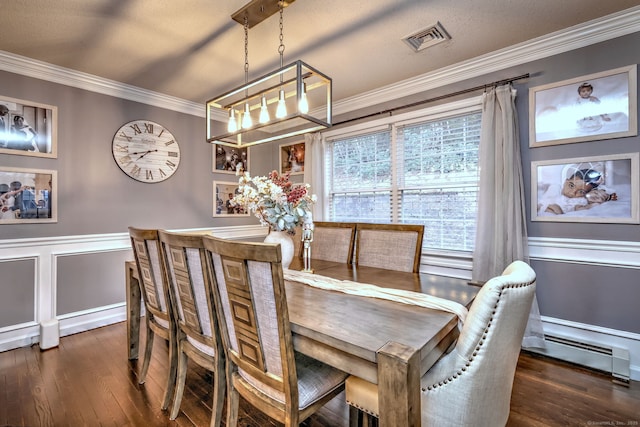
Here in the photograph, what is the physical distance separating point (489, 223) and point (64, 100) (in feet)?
13.3

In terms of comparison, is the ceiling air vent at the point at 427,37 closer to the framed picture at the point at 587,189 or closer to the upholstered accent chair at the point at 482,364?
the framed picture at the point at 587,189

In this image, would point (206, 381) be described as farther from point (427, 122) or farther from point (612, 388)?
point (427, 122)

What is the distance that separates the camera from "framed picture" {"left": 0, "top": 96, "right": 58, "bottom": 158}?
8.01 feet

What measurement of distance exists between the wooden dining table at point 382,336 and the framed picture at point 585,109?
157cm

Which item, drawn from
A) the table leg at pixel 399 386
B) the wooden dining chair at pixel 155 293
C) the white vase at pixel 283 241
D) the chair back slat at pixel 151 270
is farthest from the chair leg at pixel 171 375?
the table leg at pixel 399 386

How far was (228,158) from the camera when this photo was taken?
399 centimetres

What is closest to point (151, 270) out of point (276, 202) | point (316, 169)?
point (276, 202)

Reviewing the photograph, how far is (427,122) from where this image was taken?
2.95m

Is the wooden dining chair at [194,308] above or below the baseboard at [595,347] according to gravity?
above

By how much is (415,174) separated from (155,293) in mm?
2577

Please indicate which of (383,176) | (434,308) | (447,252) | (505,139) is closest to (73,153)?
(383,176)

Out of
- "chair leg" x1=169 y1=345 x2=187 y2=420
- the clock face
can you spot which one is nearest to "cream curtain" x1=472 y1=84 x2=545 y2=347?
"chair leg" x1=169 y1=345 x2=187 y2=420

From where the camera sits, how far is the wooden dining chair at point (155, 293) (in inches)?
66.1

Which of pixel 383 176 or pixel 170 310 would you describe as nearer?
pixel 170 310
